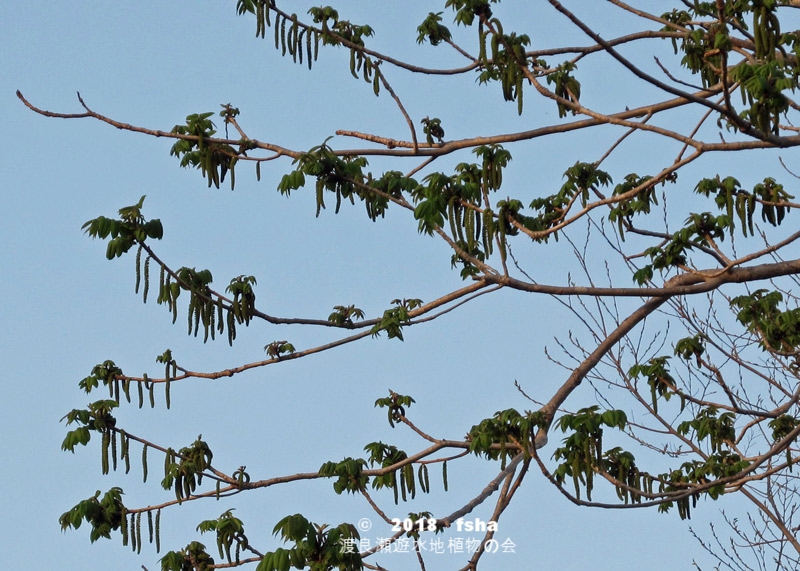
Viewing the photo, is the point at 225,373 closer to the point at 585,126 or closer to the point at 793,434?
the point at 585,126

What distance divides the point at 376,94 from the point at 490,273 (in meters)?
1.71

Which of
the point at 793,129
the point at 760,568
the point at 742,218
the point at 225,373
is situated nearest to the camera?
the point at 742,218

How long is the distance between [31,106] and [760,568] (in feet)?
28.3

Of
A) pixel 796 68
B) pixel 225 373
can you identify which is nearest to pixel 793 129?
pixel 796 68

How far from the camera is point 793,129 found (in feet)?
28.3

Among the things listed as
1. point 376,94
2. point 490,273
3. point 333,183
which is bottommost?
point 490,273

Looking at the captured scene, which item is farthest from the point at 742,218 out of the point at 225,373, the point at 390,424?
the point at 225,373

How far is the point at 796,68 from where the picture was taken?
23.8ft

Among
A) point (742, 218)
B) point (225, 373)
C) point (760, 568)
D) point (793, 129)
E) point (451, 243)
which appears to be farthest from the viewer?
point (760, 568)

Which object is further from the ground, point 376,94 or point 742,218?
point 376,94

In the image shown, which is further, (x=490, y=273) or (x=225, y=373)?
(x=225, y=373)

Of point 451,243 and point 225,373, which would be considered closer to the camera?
point 451,243

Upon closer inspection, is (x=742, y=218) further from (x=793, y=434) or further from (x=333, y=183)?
(x=333, y=183)

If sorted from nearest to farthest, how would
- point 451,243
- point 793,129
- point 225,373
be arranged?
point 451,243, point 225,373, point 793,129
